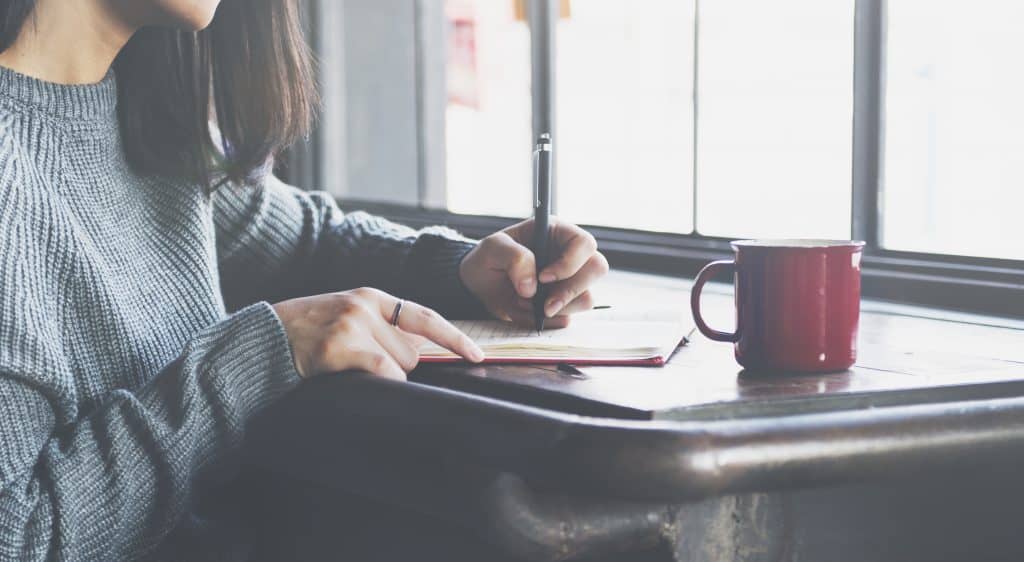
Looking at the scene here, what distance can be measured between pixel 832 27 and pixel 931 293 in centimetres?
48

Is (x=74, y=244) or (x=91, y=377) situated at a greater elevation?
(x=74, y=244)

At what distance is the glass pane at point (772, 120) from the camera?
183 centimetres

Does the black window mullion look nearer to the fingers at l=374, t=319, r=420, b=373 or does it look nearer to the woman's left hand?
the woman's left hand

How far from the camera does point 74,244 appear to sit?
123 centimetres

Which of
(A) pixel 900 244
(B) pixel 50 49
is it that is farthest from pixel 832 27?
(B) pixel 50 49

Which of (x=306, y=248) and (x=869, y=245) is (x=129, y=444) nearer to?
(x=306, y=248)

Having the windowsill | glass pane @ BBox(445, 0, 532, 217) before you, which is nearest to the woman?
→ the windowsill

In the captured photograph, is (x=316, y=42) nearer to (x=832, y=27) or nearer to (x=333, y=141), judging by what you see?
(x=333, y=141)

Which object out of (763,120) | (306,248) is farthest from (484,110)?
(306,248)

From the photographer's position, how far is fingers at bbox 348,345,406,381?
111 cm

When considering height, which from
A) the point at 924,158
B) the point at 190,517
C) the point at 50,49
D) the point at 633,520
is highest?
the point at 50,49

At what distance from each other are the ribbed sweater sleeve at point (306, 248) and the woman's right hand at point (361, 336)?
1.38ft

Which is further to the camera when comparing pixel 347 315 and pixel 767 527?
pixel 347 315

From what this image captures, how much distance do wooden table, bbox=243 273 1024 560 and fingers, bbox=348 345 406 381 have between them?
0.03 meters
